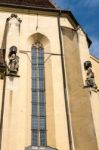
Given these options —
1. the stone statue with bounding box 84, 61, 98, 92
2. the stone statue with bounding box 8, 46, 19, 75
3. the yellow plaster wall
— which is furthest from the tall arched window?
the stone statue with bounding box 84, 61, 98, 92

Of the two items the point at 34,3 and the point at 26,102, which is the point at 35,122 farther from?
the point at 34,3

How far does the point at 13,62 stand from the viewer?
14.5 meters

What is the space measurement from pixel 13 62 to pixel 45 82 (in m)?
1.96

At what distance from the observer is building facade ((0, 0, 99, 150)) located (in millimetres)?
13048

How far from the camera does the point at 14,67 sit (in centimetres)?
1430

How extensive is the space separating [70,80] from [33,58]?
2.50 metres

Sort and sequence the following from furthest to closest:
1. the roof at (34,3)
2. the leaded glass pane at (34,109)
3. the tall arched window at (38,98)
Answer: the roof at (34,3) < the leaded glass pane at (34,109) < the tall arched window at (38,98)

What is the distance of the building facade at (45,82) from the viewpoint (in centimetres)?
1305

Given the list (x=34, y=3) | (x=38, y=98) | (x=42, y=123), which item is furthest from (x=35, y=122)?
(x=34, y=3)

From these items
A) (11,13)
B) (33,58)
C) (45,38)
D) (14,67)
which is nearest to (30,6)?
(11,13)

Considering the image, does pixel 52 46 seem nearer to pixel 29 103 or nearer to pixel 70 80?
pixel 70 80

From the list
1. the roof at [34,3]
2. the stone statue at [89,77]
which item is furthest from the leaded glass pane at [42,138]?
the roof at [34,3]

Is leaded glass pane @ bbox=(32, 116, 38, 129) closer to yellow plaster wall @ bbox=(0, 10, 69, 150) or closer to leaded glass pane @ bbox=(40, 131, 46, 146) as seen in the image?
yellow plaster wall @ bbox=(0, 10, 69, 150)

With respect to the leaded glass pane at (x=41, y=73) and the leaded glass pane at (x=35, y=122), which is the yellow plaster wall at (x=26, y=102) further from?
the leaded glass pane at (x=41, y=73)
